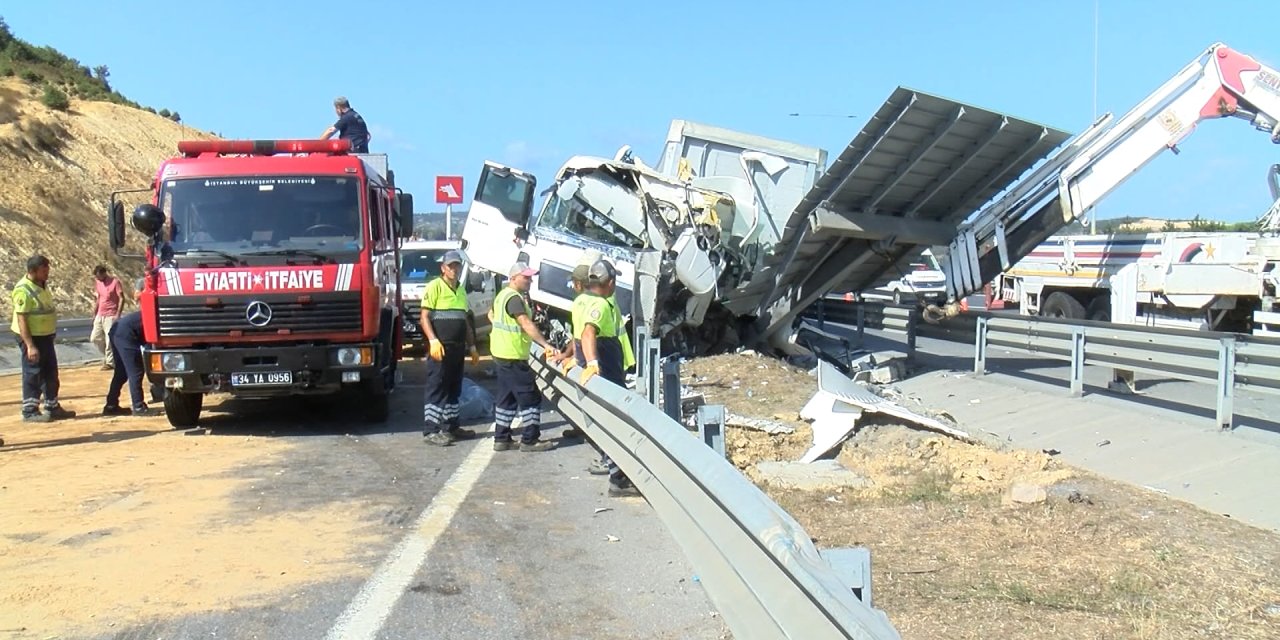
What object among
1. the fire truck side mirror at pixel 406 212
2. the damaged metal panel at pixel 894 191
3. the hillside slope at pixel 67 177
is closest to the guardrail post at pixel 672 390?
the damaged metal panel at pixel 894 191

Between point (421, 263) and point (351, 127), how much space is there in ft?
18.8

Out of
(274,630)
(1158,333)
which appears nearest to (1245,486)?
(1158,333)

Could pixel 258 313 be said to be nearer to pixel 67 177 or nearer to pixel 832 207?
pixel 832 207

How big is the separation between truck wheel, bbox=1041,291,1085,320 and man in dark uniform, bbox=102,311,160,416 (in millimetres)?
14895

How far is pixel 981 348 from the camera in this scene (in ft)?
37.2

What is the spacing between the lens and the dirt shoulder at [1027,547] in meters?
4.27

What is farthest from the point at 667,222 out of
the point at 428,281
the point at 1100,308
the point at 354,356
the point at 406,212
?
the point at 1100,308

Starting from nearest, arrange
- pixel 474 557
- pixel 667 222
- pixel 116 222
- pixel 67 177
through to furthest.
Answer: pixel 474 557 → pixel 116 222 → pixel 667 222 → pixel 67 177

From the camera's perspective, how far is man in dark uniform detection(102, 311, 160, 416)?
11.4 m

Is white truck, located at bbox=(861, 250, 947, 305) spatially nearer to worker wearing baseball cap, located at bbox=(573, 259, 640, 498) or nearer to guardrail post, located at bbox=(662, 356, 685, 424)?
worker wearing baseball cap, located at bbox=(573, 259, 640, 498)

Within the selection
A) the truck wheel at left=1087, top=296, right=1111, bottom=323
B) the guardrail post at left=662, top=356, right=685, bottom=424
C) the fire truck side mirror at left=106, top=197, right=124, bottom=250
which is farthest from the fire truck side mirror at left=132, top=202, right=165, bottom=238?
the truck wheel at left=1087, top=296, right=1111, bottom=323

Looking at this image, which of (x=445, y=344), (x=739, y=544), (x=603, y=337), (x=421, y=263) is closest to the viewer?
(x=739, y=544)

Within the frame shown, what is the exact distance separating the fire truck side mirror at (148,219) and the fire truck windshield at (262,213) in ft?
0.42

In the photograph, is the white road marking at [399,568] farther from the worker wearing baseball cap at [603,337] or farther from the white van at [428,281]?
the white van at [428,281]
